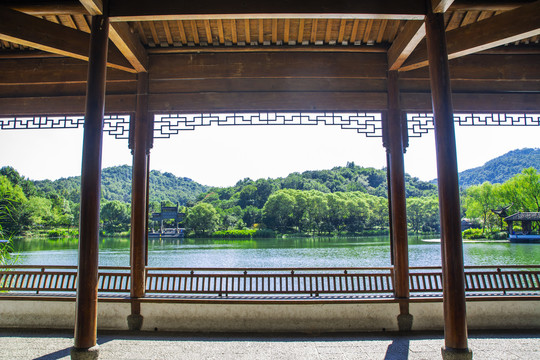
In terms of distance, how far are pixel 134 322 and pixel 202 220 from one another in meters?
28.9

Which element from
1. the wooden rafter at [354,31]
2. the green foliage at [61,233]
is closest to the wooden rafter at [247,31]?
the wooden rafter at [354,31]

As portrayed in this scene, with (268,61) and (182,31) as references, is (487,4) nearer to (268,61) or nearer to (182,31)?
(268,61)

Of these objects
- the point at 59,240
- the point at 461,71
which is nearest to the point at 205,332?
the point at 461,71

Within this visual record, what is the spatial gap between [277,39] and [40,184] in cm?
3800

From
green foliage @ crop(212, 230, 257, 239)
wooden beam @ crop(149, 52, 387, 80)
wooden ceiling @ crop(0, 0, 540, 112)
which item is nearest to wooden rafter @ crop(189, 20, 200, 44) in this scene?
wooden ceiling @ crop(0, 0, 540, 112)

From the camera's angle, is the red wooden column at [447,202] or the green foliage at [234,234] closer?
the red wooden column at [447,202]

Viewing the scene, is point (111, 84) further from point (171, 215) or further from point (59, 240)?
point (59, 240)

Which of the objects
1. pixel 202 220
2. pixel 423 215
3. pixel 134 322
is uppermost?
pixel 423 215

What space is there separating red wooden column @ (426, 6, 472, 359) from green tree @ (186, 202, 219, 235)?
30.3 m

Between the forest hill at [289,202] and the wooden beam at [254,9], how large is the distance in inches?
985

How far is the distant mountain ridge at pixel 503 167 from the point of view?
1860 inches

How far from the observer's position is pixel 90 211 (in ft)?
8.16

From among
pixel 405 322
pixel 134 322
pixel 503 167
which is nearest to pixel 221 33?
pixel 134 322

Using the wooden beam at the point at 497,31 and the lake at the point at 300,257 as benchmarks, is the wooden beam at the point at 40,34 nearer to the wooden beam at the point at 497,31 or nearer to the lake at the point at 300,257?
the wooden beam at the point at 497,31
